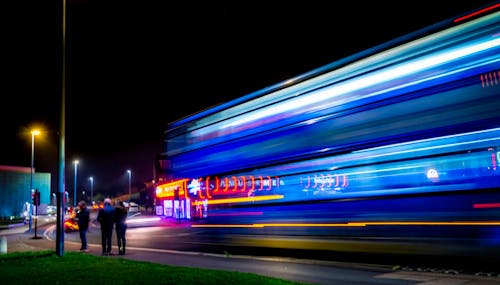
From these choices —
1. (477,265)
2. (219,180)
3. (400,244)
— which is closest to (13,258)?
(219,180)

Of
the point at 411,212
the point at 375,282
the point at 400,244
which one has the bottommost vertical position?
the point at 375,282

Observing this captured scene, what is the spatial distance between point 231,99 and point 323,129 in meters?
3.51

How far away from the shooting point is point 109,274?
9133 mm

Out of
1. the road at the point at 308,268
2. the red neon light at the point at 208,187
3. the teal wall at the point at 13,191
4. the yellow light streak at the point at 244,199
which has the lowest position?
the road at the point at 308,268

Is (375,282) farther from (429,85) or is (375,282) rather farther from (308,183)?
(429,85)

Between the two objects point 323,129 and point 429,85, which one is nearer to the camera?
point 429,85

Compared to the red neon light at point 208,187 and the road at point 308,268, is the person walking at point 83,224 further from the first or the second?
the red neon light at point 208,187

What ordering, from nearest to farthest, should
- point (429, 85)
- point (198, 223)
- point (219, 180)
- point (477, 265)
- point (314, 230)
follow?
1. point (429, 85)
2. point (477, 265)
3. point (314, 230)
4. point (219, 180)
5. point (198, 223)

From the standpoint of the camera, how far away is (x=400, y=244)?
323 inches

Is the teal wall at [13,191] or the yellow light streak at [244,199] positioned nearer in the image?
the yellow light streak at [244,199]

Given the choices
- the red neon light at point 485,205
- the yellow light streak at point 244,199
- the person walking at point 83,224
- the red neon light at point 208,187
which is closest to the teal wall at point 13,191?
the person walking at point 83,224

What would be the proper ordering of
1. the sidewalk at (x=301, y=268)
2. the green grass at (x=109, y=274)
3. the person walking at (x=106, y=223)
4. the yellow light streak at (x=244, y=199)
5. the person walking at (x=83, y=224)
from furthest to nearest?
the person walking at (x=83, y=224) → the person walking at (x=106, y=223) → the yellow light streak at (x=244, y=199) → the sidewalk at (x=301, y=268) → the green grass at (x=109, y=274)

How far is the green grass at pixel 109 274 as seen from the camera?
26.9 ft

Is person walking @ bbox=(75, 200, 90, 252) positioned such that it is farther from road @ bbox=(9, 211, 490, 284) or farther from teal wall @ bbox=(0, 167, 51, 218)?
teal wall @ bbox=(0, 167, 51, 218)
